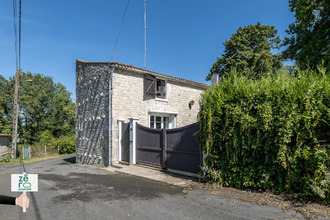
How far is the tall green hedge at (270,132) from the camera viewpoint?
4617 millimetres

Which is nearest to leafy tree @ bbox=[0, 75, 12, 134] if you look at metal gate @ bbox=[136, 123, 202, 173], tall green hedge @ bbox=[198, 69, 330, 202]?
metal gate @ bbox=[136, 123, 202, 173]

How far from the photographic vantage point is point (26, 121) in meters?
34.3

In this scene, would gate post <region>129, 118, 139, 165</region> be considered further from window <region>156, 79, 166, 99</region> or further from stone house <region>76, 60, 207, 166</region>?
window <region>156, 79, 166, 99</region>

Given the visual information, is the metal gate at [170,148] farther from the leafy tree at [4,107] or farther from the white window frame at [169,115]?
the leafy tree at [4,107]

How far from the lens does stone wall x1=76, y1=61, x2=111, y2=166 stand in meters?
11.5

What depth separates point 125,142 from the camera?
11023 mm

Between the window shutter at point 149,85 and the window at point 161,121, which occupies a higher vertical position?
the window shutter at point 149,85

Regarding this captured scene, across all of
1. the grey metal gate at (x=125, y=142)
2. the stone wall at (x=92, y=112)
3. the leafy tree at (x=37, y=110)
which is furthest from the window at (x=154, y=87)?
the leafy tree at (x=37, y=110)

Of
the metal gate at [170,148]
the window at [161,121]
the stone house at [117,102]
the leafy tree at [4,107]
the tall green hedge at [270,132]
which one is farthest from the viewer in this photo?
the leafy tree at [4,107]

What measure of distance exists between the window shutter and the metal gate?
9.59ft

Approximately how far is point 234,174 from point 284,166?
4.42 ft

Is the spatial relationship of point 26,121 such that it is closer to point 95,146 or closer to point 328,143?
point 95,146

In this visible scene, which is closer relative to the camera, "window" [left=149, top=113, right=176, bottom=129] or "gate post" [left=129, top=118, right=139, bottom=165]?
"gate post" [left=129, top=118, right=139, bottom=165]

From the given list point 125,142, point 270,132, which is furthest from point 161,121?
point 270,132
